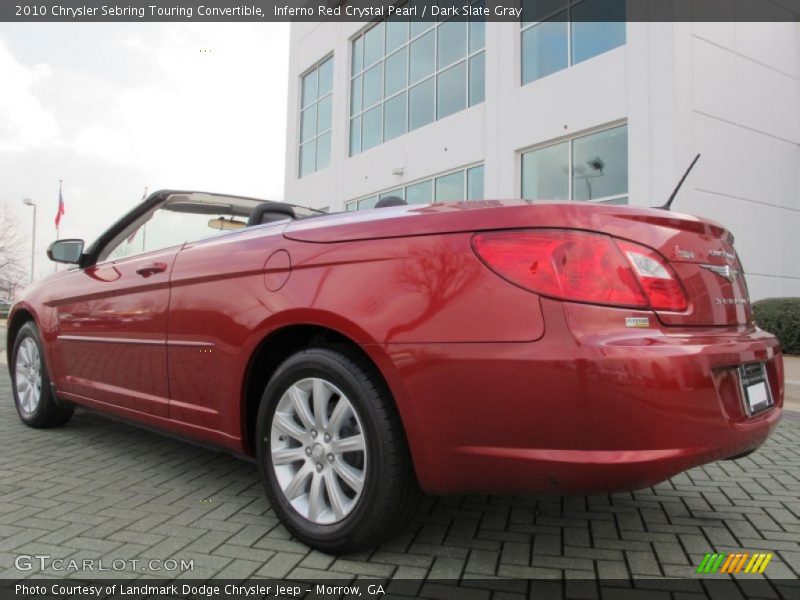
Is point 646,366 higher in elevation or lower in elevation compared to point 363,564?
higher

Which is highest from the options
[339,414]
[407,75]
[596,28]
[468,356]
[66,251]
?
[407,75]

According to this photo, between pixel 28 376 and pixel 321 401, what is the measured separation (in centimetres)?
331

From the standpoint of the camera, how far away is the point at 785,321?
8273 millimetres

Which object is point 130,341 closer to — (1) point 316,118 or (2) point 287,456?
(2) point 287,456

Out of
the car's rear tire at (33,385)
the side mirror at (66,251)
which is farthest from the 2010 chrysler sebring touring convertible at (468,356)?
the car's rear tire at (33,385)

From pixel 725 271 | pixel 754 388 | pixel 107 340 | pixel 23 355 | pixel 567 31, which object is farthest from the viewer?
pixel 567 31

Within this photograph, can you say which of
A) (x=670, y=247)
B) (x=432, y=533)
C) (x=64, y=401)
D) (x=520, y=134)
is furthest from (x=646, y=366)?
(x=520, y=134)

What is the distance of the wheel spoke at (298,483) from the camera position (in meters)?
2.31

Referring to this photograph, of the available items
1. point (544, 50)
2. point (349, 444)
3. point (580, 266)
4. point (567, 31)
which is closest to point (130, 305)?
point (349, 444)

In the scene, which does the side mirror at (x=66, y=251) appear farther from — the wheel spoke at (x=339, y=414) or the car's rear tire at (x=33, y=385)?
the wheel spoke at (x=339, y=414)

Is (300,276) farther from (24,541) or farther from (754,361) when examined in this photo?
(754,361)

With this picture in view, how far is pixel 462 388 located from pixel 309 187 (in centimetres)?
1815

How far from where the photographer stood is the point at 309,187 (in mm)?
19344

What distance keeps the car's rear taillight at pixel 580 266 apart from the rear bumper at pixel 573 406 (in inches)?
2.6
